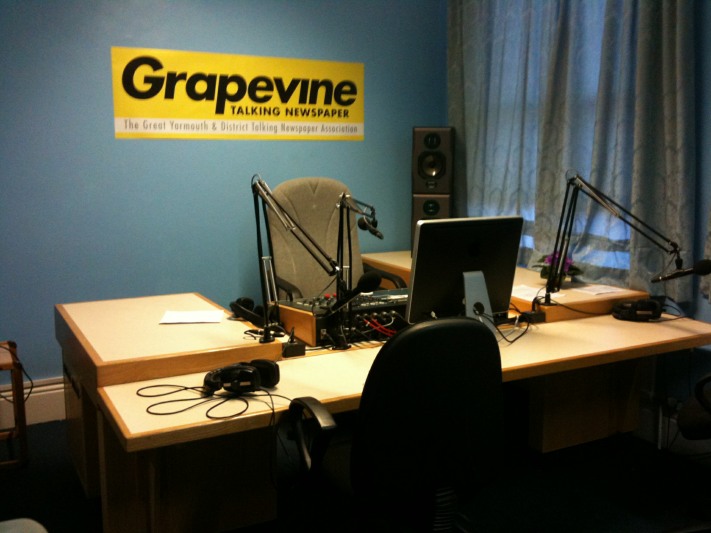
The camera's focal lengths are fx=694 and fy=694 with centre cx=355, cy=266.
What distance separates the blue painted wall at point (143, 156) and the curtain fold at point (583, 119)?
464 mm

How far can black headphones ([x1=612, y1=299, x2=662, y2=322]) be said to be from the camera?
2.80 m

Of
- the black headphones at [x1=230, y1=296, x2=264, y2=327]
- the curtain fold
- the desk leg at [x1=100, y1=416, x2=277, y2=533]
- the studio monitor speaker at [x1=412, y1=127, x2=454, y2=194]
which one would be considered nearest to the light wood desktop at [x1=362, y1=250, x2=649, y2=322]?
the curtain fold

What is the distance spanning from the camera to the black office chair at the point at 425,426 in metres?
1.59

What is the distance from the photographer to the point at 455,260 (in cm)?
233

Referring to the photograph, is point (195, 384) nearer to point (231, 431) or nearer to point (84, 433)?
point (231, 431)

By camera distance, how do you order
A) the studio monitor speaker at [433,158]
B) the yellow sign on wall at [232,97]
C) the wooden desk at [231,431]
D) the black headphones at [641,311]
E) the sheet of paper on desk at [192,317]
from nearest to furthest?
the wooden desk at [231,431] < the sheet of paper on desk at [192,317] < the black headphones at [641,311] < the yellow sign on wall at [232,97] < the studio monitor speaker at [433,158]

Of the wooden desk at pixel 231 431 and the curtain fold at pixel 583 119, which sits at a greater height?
the curtain fold at pixel 583 119

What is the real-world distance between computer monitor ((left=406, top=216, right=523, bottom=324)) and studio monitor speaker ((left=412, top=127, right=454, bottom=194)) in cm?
166

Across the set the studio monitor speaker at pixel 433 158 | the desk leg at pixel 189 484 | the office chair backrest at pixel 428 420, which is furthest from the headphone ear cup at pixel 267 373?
the studio monitor speaker at pixel 433 158

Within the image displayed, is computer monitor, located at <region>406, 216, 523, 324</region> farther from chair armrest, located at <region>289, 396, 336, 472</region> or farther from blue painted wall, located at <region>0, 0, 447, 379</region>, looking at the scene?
blue painted wall, located at <region>0, 0, 447, 379</region>

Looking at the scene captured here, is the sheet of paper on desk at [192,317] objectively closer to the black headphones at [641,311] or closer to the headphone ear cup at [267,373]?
the headphone ear cup at [267,373]

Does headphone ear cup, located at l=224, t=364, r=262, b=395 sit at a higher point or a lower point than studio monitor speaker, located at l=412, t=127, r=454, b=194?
lower

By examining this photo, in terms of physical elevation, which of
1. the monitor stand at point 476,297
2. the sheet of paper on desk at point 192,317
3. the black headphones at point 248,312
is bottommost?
the sheet of paper on desk at point 192,317

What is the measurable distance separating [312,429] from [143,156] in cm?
225
